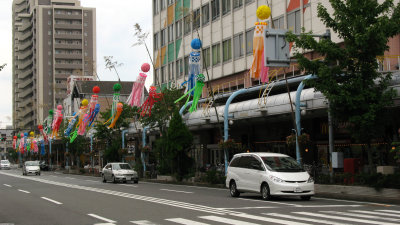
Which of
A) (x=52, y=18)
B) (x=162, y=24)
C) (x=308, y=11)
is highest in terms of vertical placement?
(x=52, y=18)

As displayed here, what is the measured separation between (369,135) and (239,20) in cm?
2531

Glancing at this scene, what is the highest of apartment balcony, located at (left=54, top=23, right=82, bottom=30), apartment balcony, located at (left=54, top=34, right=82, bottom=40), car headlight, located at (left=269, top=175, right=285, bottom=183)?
apartment balcony, located at (left=54, top=23, right=82, bottom=30)

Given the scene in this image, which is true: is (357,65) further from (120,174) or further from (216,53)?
(216,53)

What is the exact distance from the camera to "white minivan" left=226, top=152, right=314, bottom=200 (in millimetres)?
19094

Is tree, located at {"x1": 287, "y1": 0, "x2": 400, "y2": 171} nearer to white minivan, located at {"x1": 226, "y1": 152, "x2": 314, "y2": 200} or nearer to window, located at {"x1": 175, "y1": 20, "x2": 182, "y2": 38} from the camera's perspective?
white minivan, located at {"x1": 226, "y1": 152, "x2": 314, "y2": 200}

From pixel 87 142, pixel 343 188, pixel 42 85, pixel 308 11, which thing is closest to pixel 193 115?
pixel 308 11

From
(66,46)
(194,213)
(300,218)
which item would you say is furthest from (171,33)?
(66,46)

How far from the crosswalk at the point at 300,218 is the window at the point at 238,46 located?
29983 millimetres

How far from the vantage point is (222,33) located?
47.0m

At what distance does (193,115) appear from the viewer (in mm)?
39719

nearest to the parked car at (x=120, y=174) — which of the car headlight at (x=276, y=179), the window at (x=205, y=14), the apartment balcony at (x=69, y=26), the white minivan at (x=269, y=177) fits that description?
the white minivan at (x=269, y=177)

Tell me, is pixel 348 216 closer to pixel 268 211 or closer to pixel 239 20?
pixel 268 211

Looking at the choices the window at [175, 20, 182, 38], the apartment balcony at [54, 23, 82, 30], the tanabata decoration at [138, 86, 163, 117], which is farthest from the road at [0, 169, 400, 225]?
the apartment balcony at [54, 23, 82, 30]

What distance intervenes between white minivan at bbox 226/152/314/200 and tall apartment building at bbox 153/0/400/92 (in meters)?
11.5
